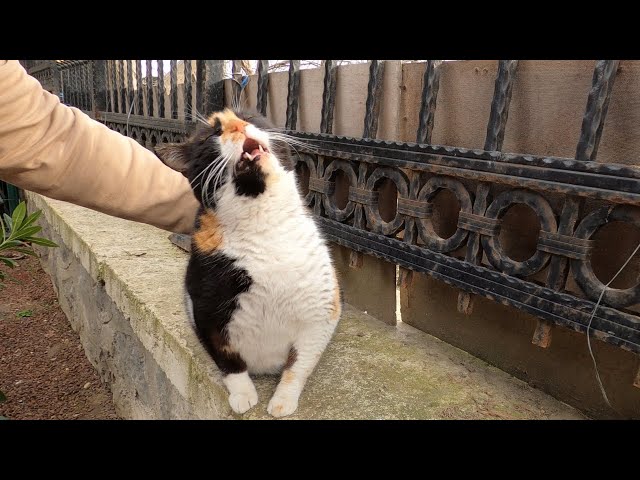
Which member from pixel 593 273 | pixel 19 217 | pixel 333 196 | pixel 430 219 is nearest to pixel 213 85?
pixel 333 196

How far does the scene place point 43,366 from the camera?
10.6 ft

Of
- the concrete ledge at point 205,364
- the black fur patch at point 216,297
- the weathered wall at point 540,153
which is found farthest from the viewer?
→ the concrete ledge at point 205,364

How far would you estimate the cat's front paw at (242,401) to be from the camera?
141 centimetres

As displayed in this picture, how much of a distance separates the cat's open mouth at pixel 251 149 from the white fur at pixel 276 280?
2 centimetres

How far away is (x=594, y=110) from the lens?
1165 mm

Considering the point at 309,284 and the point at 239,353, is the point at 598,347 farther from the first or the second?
the point at 239,353

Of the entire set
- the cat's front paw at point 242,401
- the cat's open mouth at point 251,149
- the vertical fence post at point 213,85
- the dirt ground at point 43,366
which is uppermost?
the vertical fence post at point 213,85

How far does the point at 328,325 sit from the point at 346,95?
1005mm

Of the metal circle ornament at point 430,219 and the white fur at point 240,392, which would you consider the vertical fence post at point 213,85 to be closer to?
the metal circle ornament at point 430,219

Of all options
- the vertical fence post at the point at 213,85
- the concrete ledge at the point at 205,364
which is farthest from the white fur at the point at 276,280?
the vertical fence post at the point at 213,85

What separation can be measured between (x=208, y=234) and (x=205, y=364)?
500mm

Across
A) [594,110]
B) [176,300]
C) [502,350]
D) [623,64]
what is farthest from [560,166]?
[176,300]

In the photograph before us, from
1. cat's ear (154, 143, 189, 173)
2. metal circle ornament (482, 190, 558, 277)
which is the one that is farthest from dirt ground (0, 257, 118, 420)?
metal circle ornament (482, 190, 558, 277)

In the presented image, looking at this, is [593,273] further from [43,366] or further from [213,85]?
[43,366]
